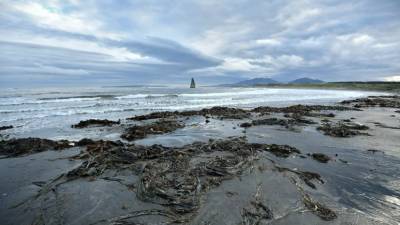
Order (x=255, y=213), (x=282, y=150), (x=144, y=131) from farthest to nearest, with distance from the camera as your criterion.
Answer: (x=144, y=131), (x=282, y=150), (x=255, y=213)

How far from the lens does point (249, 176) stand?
21.6 feet

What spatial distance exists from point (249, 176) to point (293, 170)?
1194mm

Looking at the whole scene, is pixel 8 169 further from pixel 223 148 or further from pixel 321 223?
pixel 321 223

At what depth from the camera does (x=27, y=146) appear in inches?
366

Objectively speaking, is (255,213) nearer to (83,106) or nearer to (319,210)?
(319,210)

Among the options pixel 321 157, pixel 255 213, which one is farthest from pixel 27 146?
pixel 321 157

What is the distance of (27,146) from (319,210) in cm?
930

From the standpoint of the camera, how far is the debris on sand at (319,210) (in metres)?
4.56

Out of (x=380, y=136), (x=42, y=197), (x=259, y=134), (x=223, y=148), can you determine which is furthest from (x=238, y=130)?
(x=42, y=197)

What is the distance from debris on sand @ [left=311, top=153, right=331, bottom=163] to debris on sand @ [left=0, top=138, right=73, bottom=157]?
26.8ft

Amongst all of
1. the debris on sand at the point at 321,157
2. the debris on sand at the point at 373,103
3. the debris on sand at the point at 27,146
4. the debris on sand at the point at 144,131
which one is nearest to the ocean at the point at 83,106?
the debris on sand at the point at 27,146

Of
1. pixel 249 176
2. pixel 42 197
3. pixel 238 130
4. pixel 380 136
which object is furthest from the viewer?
pixel 238 130

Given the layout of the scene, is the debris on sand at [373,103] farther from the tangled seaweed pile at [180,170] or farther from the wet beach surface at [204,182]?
the tangled seaweed pile at [180,170]

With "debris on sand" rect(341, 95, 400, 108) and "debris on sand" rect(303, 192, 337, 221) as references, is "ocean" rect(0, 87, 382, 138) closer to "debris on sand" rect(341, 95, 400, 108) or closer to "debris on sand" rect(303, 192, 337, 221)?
"debris on sand" rect(341, 95, 400, 108)
